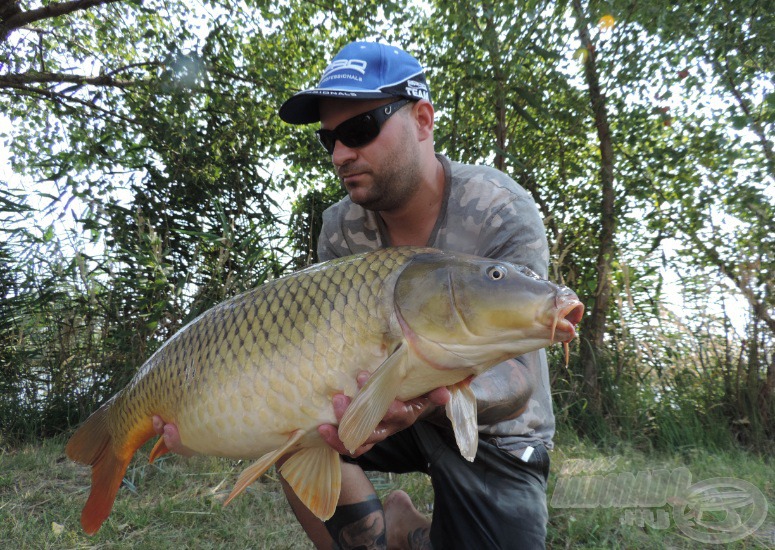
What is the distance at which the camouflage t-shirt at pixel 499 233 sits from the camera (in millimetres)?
1546

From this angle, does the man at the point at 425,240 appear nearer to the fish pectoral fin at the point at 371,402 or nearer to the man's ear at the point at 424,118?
the man's ear at the point at 424,118

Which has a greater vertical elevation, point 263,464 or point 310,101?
point 310,101

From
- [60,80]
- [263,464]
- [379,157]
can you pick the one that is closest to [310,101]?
[379,157]

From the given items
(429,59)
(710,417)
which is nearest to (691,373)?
(710,417)

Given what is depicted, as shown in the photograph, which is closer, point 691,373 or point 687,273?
point 691,373

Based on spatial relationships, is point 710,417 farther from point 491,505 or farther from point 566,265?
point 491,505

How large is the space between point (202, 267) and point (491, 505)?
90.1 inches

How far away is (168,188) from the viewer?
3912mm

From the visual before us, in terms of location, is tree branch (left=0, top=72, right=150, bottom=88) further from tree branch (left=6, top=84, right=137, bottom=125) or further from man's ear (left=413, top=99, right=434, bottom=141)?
man's ear (left=413, top=99, right=434, bottom=141)

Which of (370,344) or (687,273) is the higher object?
(370,344)

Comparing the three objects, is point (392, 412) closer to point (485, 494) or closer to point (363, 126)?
point (485, 494)

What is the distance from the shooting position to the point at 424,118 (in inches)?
68.6

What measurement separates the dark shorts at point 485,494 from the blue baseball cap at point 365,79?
809mm

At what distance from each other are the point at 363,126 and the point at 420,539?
3.53ft
